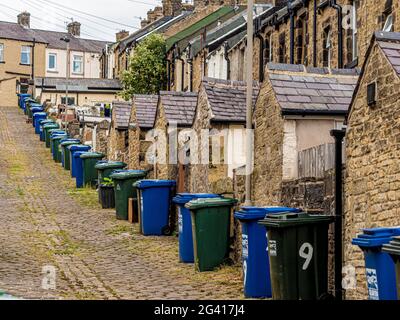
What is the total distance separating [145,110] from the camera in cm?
2756

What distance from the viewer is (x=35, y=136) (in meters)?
50.6

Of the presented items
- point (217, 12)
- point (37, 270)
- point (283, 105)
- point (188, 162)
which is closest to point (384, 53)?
point (283, 105)

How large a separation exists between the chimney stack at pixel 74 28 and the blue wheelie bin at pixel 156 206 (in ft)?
244

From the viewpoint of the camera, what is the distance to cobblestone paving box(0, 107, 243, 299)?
1268 centimetres

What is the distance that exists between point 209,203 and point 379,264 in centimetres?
A: 637

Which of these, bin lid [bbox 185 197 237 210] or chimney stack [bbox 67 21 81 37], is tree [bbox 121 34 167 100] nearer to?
chimney stack [bbox 67 21 81 37]

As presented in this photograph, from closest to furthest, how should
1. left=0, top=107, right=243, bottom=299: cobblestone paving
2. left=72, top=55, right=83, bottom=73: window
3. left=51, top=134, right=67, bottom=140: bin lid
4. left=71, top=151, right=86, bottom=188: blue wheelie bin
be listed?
left=0, top=107, right=243, bottom=299: cobblestone paving
left=71, top=151, right=86, bottom=188: blue wheelie bin
left=51, top=134, right=67, bottom=140: bin lid
left=72, top=55, right=83, bottom=73: window

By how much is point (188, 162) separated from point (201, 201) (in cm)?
530

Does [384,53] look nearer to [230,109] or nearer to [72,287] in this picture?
[72,287]

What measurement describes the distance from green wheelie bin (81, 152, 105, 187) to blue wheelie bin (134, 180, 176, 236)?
34.3 feet

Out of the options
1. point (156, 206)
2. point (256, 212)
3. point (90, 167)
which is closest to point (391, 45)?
point (256, 212)

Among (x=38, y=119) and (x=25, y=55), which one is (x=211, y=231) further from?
(x=25, y=55)

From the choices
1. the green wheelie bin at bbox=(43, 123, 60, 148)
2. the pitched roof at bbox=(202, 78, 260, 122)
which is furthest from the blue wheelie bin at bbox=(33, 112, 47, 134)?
the pitched roof at bbox=(202, 78, 260, 122)

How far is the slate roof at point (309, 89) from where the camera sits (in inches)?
568
